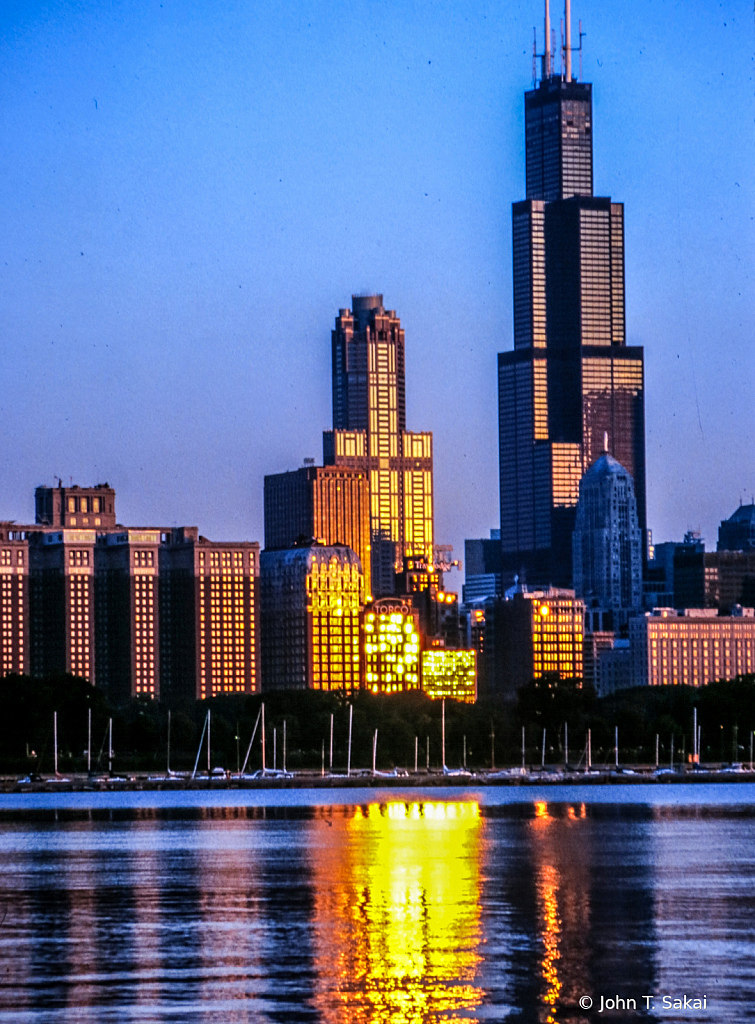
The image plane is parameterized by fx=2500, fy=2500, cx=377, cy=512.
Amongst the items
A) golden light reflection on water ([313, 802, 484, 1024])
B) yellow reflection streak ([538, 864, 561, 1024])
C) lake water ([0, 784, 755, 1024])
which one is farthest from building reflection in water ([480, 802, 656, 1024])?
golden light reflection on water ([313, 802, 484, 1024])

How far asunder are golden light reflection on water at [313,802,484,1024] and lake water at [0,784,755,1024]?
0.46ft

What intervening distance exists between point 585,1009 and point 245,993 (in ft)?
27.1

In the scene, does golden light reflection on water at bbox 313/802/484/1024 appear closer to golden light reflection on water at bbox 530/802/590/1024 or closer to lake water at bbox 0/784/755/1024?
lake water at bbox 0/784/755/1024

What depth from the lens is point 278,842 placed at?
125438mm

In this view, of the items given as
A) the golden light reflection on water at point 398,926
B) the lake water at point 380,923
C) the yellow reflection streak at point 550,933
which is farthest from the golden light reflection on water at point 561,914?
the golden light reflection on water at point 398,926

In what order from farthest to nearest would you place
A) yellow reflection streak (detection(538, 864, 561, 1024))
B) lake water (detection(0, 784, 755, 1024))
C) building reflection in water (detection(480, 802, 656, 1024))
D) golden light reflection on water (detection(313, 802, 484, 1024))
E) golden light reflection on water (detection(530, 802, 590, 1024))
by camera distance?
building reflection in water (detection(480, 802, 656, 1024)), golden light reflection on water (detection(530, 802, 590, 1024)), yellow reflection streak (detection(538, 864, 561, 1024)), lake water (detection(0, 784, 755, 1024)), golden light reflection on water (detection(313, 802, 484, 1024))

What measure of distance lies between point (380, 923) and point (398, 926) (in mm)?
1362

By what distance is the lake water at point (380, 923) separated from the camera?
57.1 metres

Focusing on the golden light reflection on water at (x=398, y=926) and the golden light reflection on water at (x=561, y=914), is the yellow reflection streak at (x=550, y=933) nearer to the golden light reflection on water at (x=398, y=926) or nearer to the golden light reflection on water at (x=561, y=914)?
the golden light reflection on water at (x=561, y=914)

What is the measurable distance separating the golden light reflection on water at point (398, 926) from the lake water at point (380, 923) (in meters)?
0.14

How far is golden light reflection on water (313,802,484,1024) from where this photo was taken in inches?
2242

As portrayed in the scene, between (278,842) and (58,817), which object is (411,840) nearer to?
(278,842)

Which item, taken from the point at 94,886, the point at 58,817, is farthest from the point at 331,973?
the point at 58,817

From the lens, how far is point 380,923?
74812mm
